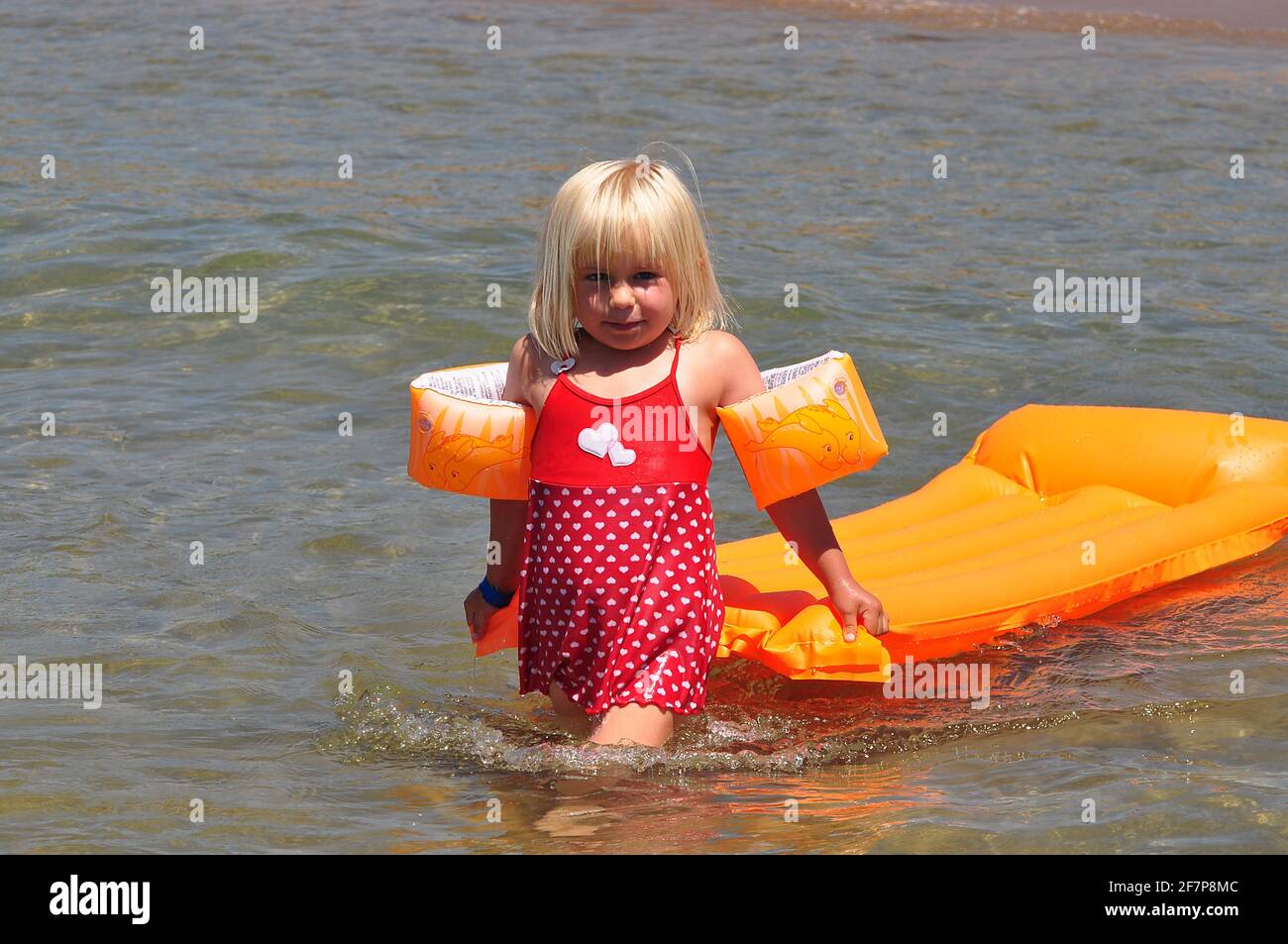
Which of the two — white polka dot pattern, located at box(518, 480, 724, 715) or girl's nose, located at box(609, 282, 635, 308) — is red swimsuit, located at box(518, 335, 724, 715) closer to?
white polka dot pattern, located at box(518, 480, 724, 715)

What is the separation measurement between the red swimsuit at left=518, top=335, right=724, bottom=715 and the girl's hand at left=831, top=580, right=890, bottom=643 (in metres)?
0.30

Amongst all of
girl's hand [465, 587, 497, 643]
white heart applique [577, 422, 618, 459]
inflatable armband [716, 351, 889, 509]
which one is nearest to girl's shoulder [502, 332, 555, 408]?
white heart applique [577, 422, 618, 459]

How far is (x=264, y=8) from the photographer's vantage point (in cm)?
1364

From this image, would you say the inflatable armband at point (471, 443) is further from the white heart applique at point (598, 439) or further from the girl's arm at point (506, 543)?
the white heart applique at point (598, 439)

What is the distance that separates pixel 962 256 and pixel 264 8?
7.64 meters

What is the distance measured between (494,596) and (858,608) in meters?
0.79

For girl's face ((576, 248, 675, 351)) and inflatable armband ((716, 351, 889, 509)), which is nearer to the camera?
girl's face ((576, 248, 675, 351))

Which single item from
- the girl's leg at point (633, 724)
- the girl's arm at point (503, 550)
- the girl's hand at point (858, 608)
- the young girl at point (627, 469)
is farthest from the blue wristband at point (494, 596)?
the girl's hand at point (858, 608)

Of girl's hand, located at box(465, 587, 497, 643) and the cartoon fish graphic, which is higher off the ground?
the cartoon fish graphic

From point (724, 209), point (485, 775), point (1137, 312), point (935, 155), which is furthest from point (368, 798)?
point (935, 155)

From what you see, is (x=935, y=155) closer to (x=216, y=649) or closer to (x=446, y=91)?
(x=446, y=91)

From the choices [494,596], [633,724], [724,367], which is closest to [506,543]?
[494,596]

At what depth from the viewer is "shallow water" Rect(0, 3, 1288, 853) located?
135 inches

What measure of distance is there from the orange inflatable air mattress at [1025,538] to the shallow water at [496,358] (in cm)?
14
